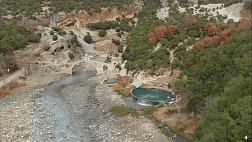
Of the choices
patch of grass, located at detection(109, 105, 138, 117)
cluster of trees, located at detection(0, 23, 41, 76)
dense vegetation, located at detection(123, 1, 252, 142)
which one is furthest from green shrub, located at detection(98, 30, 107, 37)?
patch of grass, located at detection(109, 105, 138, 117)

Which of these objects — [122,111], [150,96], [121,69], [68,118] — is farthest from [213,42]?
[68,118]

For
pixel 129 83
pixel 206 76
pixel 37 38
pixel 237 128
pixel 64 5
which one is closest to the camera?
pixel 237 128

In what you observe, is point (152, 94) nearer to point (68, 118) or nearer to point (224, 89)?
point (68, 118)

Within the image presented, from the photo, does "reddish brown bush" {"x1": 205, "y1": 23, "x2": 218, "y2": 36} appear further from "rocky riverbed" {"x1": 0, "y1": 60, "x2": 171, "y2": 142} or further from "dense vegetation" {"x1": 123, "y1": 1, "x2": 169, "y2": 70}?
"rocky riverbed" {"x1": 0, "y1": 60, "x2": 171, "y2": 142}

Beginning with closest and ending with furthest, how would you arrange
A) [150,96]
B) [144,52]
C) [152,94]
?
1. [150,96]
2. [152,94]
3. [144,52]

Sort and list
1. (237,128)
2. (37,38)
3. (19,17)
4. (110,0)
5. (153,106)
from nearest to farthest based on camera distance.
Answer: (237,128) → (153,106) → (37,38) → (19,17) → (110,0)

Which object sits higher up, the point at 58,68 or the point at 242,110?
the point at 242,110

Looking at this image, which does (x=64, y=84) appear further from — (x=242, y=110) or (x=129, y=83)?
(x=242, y=110)

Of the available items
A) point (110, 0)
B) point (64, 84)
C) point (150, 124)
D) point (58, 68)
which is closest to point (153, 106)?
point (150, 124)
